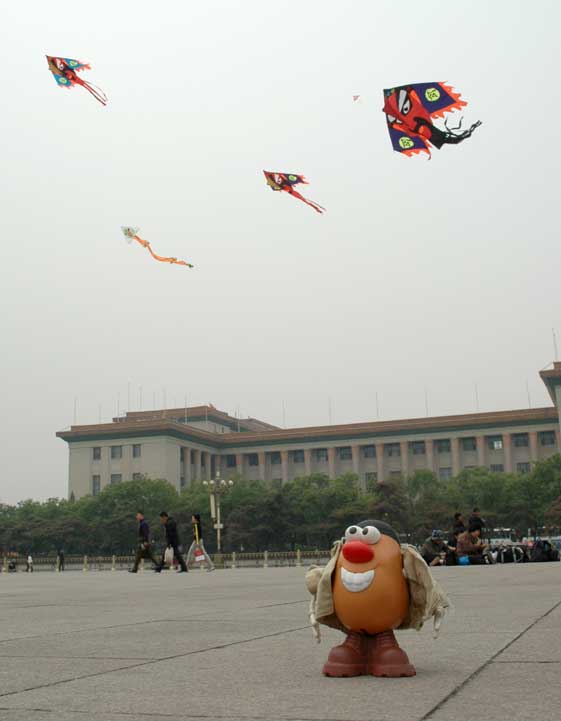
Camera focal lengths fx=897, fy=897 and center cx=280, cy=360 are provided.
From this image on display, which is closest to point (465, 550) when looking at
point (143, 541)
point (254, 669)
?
point (143, 541)

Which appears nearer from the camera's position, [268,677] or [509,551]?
[268,677]

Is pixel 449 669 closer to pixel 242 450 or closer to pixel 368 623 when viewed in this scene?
pixel 368 623

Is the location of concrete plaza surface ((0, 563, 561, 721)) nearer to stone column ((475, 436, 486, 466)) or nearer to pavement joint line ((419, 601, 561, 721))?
pavement joint line ((419, 601, 561, 721))

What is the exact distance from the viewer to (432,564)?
2112 centimetres

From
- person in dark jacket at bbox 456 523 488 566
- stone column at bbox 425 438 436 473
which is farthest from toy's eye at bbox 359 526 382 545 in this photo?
stone column at bbox 425 438 436 473

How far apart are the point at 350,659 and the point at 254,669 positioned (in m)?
0.52

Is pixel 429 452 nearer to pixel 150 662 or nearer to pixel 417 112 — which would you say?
pixel 417 112

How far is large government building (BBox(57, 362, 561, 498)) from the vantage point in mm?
106062

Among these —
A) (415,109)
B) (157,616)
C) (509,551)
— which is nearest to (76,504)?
(509,551)

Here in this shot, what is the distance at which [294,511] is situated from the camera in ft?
252

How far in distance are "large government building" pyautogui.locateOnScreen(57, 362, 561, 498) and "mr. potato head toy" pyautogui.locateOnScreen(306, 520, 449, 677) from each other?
98.3 m

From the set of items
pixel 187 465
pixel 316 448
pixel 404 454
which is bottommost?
pixel 187 465

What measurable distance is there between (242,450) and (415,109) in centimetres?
10406

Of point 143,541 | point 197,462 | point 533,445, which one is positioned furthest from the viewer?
point 197,462
